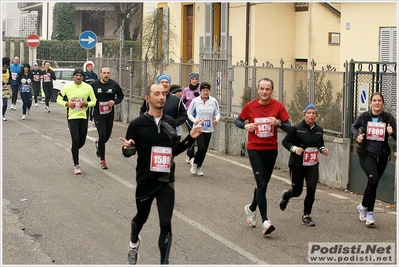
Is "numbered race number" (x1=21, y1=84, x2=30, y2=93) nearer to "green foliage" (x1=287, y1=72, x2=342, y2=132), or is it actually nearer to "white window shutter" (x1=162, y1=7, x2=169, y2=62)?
"white window shutter" (x1=162, y1=7, x2=169, y2=62)

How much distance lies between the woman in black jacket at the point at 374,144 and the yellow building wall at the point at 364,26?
32.2 feet

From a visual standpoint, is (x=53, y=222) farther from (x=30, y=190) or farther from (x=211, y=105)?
(x=211, y=105)

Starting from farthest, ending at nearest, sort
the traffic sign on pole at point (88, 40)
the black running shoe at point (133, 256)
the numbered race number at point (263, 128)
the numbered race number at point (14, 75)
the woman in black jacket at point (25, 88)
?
the traffic sign on pole at point (88, 40)
the numbered race number at point (14, 75)
the woman in black jacket at point (25, 88)
the numbered race number at point (263, 128)
the black running shoe at point (133, 256)

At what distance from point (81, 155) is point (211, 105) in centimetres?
350

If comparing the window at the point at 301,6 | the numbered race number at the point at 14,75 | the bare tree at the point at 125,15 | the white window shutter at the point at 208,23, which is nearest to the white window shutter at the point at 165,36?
the white window shutter at the point at 208,23

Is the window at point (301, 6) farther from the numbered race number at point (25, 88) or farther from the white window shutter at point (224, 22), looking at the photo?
the numbered race number at point (25, 88)

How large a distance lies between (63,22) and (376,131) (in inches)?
1810

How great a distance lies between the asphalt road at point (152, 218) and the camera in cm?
895

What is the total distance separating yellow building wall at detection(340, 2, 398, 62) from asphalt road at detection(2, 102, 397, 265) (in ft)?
19.8

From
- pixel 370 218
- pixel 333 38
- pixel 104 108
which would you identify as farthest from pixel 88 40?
pixel 370 218

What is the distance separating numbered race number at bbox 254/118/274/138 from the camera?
10.3 meters

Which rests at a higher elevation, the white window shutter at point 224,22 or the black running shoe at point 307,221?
the white window shutter at point 224,22

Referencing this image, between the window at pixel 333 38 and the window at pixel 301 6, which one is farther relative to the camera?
the window at pixel 301 6

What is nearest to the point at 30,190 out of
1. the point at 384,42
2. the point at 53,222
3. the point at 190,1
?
the point at 53,222
